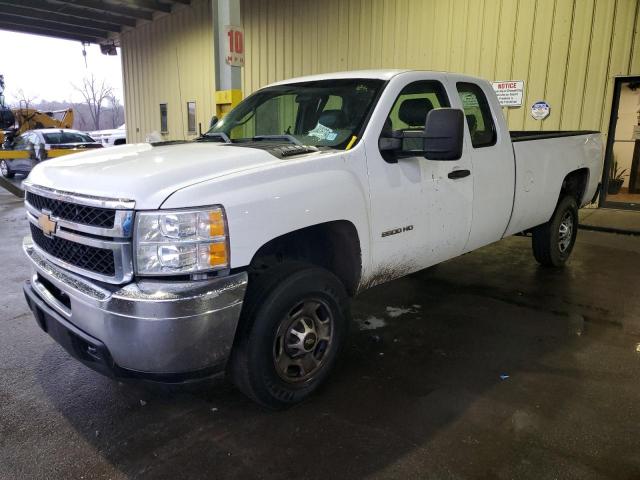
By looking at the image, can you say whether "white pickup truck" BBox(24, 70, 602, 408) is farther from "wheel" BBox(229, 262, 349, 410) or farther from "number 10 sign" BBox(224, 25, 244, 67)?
"number 10 sign" BBox(224, 25, 244, 67)

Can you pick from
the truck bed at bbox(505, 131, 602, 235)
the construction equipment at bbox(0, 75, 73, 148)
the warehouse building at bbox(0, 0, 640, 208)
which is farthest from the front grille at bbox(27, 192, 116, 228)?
the construction equipment at bbox(0, 75, 73, 148)

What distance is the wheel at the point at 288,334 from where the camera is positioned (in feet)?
8.47

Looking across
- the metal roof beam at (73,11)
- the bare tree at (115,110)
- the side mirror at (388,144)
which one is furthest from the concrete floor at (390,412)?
the bare tree at (115,110)

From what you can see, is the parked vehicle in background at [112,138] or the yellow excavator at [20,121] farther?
the parked vehicle in background at [112,138]

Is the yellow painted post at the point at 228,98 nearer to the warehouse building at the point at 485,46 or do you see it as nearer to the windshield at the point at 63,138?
the warehouse building at the point at 485,46

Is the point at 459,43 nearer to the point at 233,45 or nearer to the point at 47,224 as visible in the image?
the point at 233,45

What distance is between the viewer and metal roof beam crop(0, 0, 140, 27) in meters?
14.4

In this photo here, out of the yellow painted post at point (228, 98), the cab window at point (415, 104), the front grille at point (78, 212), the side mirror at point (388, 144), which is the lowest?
the front grille at point (78, 212)

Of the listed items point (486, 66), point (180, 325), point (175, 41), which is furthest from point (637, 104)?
point (175, 41)

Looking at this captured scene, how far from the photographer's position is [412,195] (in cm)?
330

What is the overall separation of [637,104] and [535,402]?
10.1 m

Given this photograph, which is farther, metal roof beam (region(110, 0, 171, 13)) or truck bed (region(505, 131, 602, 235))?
metal roof beam (region(110, 0, 171, 13))

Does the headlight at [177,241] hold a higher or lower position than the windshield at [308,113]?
lower

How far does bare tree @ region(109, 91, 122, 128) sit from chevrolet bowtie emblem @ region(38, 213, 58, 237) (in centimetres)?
6288
